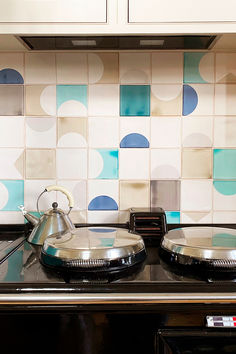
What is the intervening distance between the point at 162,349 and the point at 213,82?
103cm

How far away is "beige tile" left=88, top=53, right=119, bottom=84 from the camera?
4.56 feet

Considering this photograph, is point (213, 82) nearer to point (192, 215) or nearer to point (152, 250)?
point (192, 215)

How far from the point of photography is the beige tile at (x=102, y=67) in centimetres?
139

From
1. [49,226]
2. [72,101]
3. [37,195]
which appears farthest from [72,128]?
[49,226]

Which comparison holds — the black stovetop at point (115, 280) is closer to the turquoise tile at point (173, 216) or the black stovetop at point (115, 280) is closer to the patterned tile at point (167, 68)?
the turquoise tile at point (173, 216)

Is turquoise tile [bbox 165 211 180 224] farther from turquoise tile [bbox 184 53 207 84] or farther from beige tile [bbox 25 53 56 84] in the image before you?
beige tile [bbox 25 53 56 84]

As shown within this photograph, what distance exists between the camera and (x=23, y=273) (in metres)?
0.91

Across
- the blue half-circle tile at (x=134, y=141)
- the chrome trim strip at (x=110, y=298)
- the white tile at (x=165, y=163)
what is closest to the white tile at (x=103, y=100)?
the blue half-circle tile at (x=134, y=141)

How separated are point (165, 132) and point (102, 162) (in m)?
0.29

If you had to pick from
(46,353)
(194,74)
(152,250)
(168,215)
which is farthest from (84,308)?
(194,74)

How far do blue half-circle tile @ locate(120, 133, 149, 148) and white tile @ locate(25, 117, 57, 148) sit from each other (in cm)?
Answer: 29

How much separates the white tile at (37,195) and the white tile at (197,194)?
54 centimetres

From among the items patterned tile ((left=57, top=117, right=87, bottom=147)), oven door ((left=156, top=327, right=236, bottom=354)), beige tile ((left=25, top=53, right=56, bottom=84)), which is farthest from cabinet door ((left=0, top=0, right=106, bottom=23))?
oven door ((left=156, top=327, right=236, bottom=354))

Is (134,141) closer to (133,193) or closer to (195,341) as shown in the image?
(133,193)
